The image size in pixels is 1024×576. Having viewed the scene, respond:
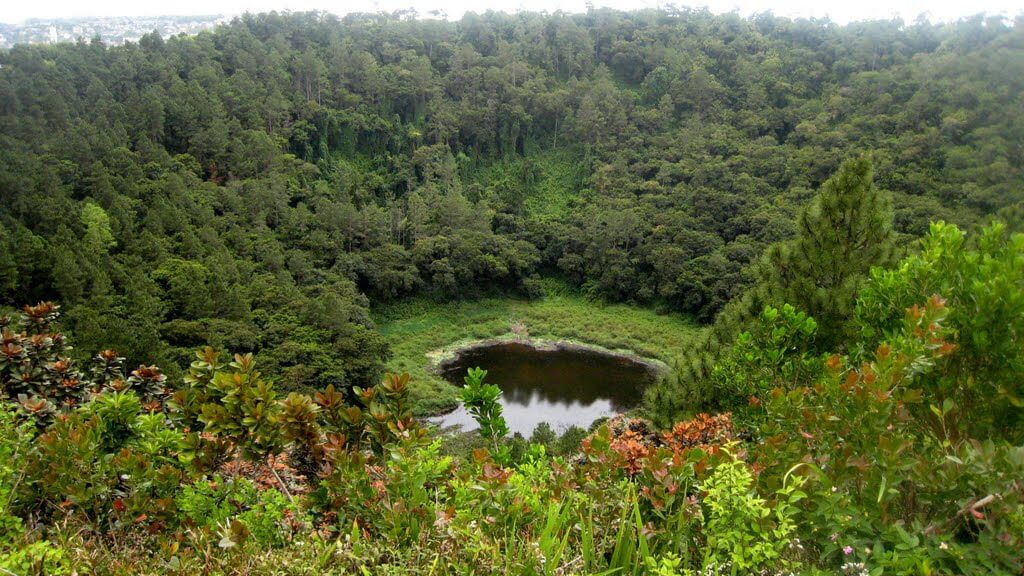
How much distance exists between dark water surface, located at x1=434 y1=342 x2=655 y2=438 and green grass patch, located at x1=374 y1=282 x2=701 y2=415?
1.00 metres

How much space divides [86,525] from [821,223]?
5361mm

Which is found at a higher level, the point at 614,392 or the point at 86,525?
the point at 86,525

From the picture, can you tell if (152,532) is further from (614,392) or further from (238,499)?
(614,392)

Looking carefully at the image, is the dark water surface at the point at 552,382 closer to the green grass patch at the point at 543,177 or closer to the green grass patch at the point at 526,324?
the green grass patch at the point at 526,324

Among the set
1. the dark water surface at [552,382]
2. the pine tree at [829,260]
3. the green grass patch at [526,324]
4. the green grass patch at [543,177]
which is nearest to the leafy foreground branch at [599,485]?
the pine tree at [829,260]

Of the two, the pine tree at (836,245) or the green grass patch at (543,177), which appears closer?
the pine tree at (836,245)

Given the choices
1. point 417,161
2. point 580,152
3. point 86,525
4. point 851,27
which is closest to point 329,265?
point 417,161

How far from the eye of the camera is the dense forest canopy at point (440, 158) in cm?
1507

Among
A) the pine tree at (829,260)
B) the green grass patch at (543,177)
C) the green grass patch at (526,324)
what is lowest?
the green grass patch at (526,324)

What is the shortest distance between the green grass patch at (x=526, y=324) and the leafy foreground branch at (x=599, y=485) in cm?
1644

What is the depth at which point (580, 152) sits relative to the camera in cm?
3453

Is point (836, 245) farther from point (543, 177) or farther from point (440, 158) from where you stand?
point (543, 177)

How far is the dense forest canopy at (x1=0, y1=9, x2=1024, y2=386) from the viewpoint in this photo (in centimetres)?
1507

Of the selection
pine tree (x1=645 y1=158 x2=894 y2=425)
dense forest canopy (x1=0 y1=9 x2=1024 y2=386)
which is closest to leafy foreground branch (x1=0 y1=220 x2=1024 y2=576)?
pine tree (x1=645 y1=158 x2=894 y2=425)
